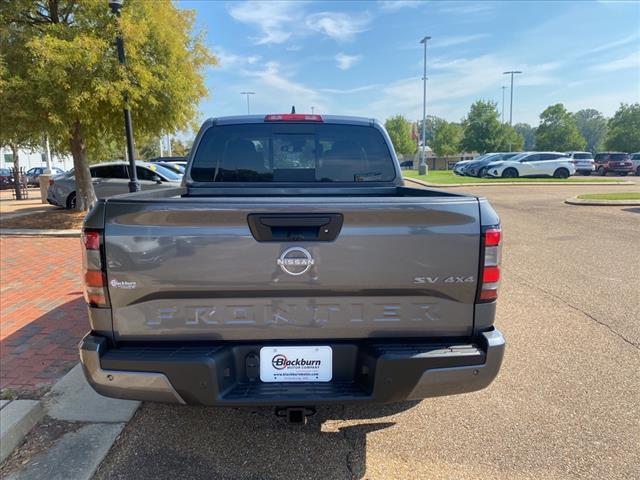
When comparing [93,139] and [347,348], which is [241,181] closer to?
[347,348]

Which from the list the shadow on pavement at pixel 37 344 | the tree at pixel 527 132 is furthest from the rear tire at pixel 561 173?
the tree at pixel 527 132

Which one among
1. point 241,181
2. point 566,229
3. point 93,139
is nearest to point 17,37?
point 93,139

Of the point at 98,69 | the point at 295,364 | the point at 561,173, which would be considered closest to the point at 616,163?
the point at 561,173

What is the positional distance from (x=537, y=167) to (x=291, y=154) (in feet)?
103

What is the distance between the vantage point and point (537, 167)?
30.6 metres

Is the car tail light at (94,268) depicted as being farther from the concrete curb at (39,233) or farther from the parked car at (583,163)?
the parked car at (583,163)

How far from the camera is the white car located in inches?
1197

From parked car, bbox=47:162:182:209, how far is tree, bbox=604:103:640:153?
58.0 metres

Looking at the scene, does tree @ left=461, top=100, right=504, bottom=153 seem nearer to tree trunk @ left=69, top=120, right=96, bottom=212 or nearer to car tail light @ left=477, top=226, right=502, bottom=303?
tree trunk @ left=69, top=120, right=96, bottom=212

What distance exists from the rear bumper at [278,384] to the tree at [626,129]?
63.7m

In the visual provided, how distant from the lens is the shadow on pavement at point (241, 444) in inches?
100.0

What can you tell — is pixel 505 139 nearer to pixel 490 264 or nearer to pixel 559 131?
pixel 559 131

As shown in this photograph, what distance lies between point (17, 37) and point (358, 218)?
36.6 ft

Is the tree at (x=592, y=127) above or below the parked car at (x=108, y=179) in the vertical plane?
above
